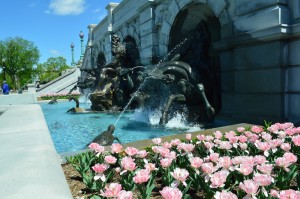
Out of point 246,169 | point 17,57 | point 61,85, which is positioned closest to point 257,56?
point 246,169

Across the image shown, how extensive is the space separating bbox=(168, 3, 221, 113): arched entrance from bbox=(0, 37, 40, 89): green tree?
2380 inches

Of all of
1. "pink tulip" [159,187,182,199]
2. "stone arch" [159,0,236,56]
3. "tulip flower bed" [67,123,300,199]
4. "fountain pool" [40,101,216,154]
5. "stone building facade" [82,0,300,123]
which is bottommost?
"fountain pool" [40,101,216,154]

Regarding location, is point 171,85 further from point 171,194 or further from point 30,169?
point 171,194

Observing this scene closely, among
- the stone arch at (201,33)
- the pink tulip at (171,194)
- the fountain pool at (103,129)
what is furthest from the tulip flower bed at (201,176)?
the stone arch at (201,33)

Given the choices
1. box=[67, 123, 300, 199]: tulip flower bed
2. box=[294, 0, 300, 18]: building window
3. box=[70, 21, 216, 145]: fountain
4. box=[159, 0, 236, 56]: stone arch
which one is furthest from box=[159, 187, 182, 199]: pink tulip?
box=[159, 0, 236, 56]: stone arch

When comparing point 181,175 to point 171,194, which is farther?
point 181,175

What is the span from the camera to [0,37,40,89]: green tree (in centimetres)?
6544

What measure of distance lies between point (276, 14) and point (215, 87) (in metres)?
3.48

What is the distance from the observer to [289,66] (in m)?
7.41

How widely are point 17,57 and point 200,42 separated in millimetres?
64821

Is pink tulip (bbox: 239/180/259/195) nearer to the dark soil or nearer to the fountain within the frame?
the dark soil

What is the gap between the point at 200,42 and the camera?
36.5 feet

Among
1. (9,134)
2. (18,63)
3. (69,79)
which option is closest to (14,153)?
(9,134)

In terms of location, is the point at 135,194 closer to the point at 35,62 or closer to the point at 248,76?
the point at 248,76
